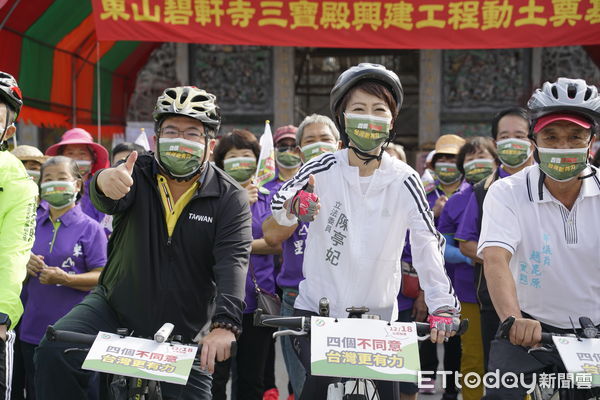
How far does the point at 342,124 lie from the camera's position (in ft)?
12.7

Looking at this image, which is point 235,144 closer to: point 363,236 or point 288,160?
point 288,160

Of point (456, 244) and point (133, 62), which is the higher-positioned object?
point (133, 62)

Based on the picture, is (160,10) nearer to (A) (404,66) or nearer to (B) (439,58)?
(B) (439,58)

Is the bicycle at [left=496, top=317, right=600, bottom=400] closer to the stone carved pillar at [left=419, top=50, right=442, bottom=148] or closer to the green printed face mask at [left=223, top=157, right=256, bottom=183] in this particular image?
the green printed face mask at [left=223, top=157, right=256, bottom=183]

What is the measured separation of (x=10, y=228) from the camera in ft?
11.3

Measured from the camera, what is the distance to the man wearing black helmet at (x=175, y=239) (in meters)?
3.62

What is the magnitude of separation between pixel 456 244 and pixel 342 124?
2.51m

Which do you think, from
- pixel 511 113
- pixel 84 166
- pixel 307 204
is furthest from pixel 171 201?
pixel 84 166

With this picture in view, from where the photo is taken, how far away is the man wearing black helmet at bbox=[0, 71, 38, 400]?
10.9 ft

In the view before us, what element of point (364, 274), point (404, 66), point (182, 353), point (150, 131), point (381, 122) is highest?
point (404, 66)

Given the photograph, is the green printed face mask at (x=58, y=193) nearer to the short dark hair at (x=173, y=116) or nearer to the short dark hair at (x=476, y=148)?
the short dark hair at (x=173, y=116)

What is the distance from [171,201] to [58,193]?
5.96ft

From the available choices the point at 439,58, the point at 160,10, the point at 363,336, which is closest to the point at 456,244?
the point at 363,336

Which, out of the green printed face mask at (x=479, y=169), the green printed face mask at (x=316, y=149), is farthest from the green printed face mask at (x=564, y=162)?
the green printed face mask at (x=479, y=169)
